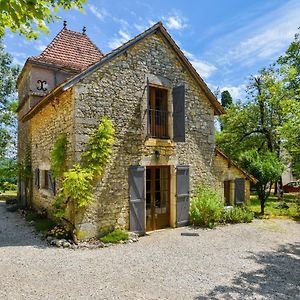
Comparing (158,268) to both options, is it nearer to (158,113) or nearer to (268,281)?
(268,281)

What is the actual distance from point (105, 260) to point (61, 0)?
5.21 meters

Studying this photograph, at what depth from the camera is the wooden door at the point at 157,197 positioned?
9211mm

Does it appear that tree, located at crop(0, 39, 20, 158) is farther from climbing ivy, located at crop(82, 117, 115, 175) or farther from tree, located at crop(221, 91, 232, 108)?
tree, located at crop(221, 91, 232, 108)

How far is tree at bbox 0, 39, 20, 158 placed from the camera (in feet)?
64.7

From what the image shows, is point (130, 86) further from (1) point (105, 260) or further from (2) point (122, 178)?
(1) point (105, 260)

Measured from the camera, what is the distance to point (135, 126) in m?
8.78

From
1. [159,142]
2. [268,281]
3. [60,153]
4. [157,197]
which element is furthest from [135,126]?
[268,281]

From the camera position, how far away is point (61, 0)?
383 centimetres

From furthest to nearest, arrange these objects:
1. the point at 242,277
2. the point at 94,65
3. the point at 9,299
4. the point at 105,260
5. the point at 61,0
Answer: the point at 94,65 < the point at 105,260 < the point at 242,277 < the point at 9,299 < the point at 61,0

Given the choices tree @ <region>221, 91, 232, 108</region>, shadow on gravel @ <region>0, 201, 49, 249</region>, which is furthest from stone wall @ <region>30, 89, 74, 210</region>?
tree @ <region>221, 91, 232, 108</region>

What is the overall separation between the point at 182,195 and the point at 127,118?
3413 millimetres

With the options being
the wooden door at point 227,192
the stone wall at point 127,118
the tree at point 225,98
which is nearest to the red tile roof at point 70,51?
the stone wall at point 127,118

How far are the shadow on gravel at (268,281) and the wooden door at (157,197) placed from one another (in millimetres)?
3388

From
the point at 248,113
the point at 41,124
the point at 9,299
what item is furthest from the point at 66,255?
the point at 248,113
